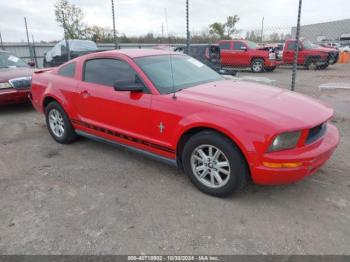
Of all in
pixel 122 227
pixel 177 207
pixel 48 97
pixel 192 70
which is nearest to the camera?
pixel 122 227

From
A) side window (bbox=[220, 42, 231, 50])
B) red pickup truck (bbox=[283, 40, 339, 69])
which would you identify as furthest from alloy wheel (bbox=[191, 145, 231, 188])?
red pickup truck (bbox=[283, 40, 339, 69])

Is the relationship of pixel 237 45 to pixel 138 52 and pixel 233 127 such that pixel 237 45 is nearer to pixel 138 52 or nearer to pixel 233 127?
pixel 138 52

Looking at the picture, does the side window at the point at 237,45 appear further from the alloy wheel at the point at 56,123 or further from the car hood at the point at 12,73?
the alloy wheel at the point at 56,123

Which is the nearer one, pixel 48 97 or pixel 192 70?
pixel 192 70

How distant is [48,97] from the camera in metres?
4.84

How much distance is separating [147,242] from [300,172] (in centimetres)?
154

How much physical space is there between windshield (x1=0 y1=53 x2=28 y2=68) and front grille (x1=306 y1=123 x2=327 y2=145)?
740 cm

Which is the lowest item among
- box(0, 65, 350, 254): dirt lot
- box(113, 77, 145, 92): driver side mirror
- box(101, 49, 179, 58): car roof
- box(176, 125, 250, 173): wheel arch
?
box(0, 65, 350, 254): dirt lot

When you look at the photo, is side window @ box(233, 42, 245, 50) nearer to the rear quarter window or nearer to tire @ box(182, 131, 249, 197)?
the rear quarter window

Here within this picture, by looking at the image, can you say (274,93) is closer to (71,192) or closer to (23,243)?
(71,192)

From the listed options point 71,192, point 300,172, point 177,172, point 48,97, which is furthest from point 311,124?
point 48,97

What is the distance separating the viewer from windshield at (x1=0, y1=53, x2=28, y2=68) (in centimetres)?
743

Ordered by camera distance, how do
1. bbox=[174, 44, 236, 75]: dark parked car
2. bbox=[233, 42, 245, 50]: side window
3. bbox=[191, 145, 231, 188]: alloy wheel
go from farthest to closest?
bbox=[233, 42, 245, 50]: side window < bbox=[174, 44, 236, 75]: dark parked car < bbox=[191, 145, 231, 188]: alloy wheel

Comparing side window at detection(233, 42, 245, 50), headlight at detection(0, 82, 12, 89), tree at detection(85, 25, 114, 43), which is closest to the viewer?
headlight at detection(0, 82, 12, 89)
